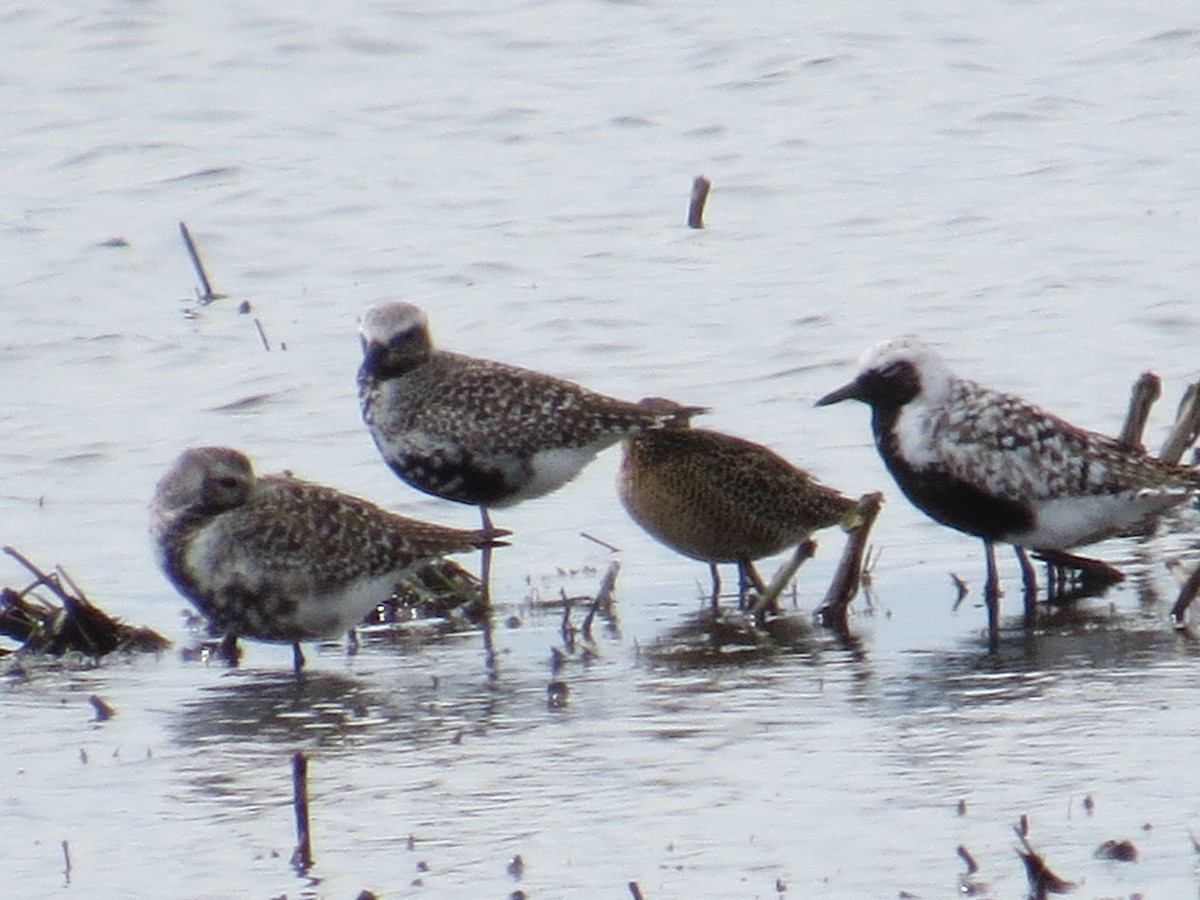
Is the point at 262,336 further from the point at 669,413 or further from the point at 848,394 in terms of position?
the point at 848,394

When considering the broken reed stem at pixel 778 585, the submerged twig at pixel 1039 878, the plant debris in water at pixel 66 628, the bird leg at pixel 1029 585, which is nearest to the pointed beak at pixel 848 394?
the broken reed stem at pixel 778 585

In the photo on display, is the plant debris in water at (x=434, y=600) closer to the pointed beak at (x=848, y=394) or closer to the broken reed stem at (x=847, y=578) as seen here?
the broken reed stem at (x=847, y=578)

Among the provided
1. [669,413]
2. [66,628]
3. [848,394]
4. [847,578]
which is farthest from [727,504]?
[66,628]

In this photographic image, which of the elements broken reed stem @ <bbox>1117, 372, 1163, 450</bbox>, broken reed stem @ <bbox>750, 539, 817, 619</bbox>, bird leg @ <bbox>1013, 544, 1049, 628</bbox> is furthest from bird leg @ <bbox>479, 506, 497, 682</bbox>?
broken reed stem @ <bbox>1117, 372, 1163, 450</bbox>

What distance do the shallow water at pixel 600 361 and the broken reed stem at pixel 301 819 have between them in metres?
0.05

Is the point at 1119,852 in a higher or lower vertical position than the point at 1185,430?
lower


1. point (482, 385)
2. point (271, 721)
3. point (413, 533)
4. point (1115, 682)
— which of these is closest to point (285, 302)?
point (482, 385)

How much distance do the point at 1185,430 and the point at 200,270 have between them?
7279 mm

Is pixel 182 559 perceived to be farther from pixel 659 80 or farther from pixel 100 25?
pixel 100 25

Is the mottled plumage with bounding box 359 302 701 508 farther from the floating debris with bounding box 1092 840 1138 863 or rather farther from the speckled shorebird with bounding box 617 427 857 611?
the floating debris with bounding box 1092 840 1138 863

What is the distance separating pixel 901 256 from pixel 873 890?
10264 mm

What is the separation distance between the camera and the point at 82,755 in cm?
773

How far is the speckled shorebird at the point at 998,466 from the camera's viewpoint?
9242 millimetres

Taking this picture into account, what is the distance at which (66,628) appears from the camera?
29.9 feet
